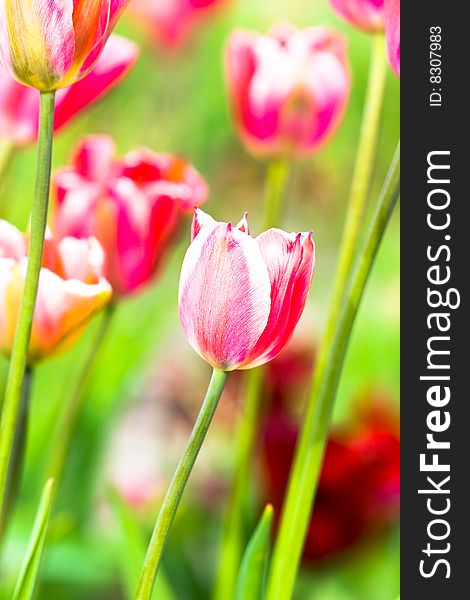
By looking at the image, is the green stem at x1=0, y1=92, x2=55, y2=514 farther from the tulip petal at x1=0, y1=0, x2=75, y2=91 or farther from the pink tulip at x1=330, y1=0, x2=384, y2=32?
the pink tulip at x1=330, y1=0, x2=384, y2=32

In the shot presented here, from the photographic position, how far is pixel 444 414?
1.20 ft

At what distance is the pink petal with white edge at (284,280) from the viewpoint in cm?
29

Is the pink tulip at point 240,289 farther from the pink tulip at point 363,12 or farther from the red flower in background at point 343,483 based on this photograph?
the red flower in background at point 343,483

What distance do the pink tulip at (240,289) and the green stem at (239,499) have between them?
7.8 inches

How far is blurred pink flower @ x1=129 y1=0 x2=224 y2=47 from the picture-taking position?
113 cm

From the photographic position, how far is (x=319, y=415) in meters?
0.35

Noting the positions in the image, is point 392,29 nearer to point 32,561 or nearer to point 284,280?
point 284,280

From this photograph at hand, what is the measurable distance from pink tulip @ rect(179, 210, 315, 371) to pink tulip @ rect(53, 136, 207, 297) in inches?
4.5

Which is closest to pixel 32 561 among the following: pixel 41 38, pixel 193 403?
pixel 41 38

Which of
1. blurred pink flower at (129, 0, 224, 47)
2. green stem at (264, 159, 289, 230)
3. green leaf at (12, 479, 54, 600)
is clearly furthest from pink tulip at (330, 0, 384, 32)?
blurred pink flower at (129, 0, 224, 47)

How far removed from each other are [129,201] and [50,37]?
13cm

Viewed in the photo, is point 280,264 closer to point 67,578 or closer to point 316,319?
point 67,578

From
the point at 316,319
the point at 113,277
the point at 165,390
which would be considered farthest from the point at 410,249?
the point at 316,319

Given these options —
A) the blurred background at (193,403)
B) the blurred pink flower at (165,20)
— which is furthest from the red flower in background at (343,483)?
the blurred pink flower at (165,20)
